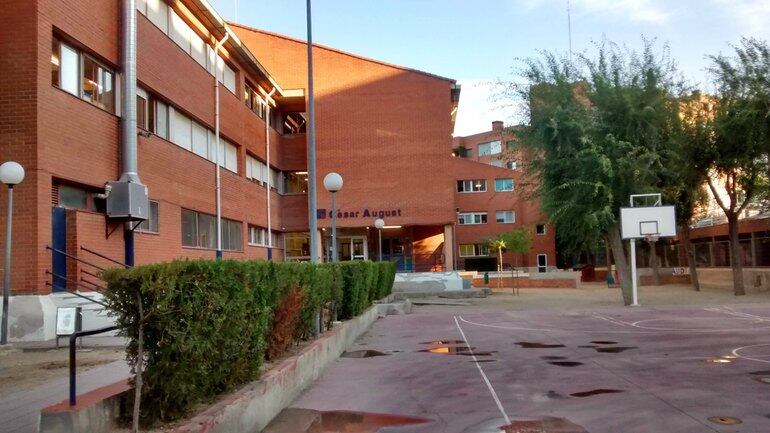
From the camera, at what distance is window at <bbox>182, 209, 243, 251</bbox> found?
22.8 metres

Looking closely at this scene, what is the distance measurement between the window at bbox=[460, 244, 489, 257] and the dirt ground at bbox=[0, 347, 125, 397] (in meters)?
49.7

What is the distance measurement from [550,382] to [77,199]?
465 inches

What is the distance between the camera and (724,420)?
6746 mm

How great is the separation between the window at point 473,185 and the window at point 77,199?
46.9 metres

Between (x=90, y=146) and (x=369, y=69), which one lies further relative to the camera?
(x=369, y=69)

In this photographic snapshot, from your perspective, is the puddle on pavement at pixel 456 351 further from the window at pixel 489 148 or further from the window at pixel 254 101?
the window at pixel 489 148

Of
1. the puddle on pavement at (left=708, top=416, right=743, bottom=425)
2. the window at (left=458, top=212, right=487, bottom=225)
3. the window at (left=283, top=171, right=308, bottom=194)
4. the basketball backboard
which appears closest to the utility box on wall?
the puddle on pavement at (left=708, top=416, right=743, bottom=425)

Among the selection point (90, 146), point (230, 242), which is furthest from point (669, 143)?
point (90, 146)

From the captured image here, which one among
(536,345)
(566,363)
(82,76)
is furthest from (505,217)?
(566,363)

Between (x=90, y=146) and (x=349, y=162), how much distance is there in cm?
2702

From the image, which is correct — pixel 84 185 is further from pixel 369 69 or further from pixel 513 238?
pixel 513 238

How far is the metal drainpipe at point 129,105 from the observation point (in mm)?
17203

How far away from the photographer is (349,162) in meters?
42.4

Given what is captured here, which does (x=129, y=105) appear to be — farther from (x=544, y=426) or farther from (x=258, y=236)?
(x=258, y=236)
